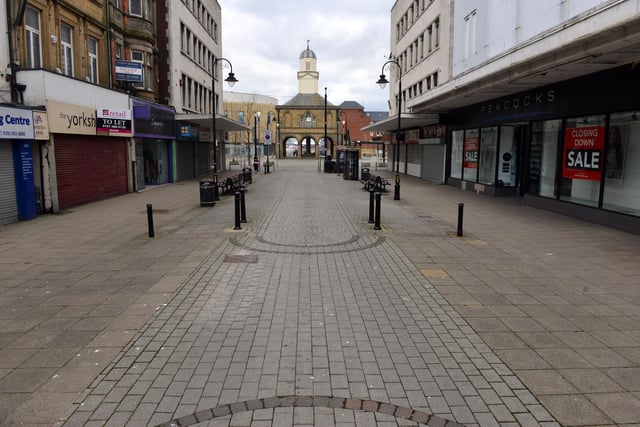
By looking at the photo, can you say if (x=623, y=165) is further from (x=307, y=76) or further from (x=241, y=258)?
(x=307, y=76)

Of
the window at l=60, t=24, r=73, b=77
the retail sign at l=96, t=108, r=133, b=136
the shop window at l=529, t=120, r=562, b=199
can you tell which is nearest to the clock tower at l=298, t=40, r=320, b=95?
the retail sign at l=96, t=108, r=133, b=136

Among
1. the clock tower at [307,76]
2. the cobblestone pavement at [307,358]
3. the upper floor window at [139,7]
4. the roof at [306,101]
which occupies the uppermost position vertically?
the clock tower at [307,76]

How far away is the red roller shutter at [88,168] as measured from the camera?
16.2 meters

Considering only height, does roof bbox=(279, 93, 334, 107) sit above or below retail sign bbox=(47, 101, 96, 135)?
above

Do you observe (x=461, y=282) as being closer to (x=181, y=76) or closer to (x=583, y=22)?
(x=583, y=22)

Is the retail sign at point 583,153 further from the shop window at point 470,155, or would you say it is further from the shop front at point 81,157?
the shop front at point 81,157

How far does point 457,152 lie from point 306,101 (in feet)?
227

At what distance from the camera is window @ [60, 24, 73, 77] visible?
17.0 m

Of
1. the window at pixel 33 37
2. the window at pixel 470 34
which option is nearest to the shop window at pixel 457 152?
the window at pixel 470 34

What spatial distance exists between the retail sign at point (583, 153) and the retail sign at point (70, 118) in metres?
16.4

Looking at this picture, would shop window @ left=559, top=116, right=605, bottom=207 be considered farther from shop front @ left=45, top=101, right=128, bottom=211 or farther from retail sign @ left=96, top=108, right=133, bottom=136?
retail sign @ left=96, top=108, right=133, bottom=136

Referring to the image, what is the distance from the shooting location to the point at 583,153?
1438cm

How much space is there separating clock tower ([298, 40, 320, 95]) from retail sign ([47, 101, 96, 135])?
80.7 m

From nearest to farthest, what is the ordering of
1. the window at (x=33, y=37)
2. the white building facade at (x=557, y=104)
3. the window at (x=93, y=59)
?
the white building facade at (x=557, y=104) → the window at (x=33, y=37) → the window at (x=93, y=59)
